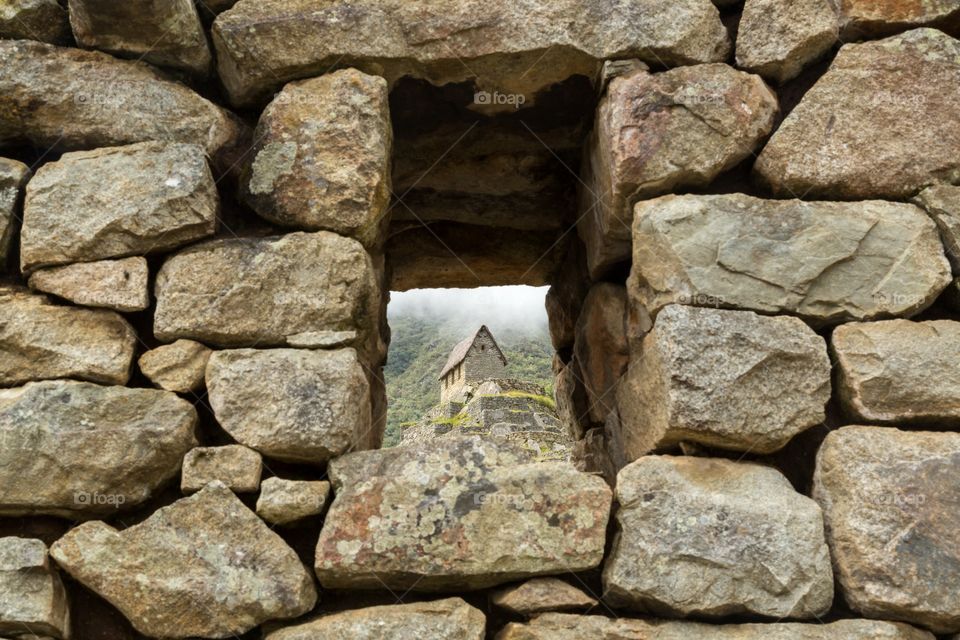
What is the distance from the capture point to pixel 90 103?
281 centimetres

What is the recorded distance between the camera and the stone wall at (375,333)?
235 centimetres

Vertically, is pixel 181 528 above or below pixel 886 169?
below

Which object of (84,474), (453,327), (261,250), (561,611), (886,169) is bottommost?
(453,327)

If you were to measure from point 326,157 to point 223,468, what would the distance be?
1136 mm

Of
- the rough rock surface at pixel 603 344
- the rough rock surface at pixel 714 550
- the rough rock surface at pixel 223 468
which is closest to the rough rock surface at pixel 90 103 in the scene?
the rough rock surface at pixel 223 468

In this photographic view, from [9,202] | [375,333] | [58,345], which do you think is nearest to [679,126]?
[375,333]

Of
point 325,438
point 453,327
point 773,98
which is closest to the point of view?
point 325,438

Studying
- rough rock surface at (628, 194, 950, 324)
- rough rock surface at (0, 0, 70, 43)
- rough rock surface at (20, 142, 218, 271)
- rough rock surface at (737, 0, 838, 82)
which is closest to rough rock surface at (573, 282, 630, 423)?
rough rock surface at (628, 194, 950, 324)

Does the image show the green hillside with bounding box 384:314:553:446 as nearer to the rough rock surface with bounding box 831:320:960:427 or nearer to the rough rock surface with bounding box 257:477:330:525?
the rough rock surface with bounding box 831:320:960:427

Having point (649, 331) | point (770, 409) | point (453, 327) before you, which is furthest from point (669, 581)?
point (453, 327)

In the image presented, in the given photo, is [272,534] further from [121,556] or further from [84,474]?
[84,474]

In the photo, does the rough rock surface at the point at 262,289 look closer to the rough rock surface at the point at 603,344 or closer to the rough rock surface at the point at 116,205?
the rough rock surface at the point at 116,205

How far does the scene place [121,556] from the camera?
2.34 meters

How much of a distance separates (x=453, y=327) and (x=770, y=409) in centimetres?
3177
